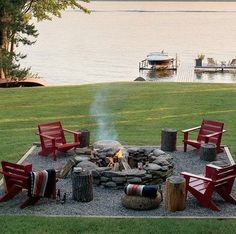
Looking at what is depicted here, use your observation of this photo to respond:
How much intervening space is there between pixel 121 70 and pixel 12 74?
29.5 metres

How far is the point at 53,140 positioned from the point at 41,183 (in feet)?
11.0

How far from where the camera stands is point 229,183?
33.3ft

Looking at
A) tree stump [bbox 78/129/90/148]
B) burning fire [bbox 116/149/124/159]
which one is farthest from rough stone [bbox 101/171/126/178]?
tree stump [bbox 78/129/90/148]

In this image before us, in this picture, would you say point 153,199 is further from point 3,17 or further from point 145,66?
point 145,66

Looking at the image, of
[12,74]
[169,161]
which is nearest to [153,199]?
[169,161]

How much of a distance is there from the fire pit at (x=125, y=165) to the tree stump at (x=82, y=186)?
906 millimetres

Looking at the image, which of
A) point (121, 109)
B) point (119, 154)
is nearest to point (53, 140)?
point (119, 154)

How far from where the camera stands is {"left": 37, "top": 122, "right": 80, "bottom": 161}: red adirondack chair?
13.3m

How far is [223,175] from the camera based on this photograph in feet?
32.7

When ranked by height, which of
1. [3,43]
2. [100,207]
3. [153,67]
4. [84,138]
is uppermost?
[3,43]

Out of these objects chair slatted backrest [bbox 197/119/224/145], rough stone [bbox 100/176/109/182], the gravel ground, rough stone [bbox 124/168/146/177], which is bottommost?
the gravel ground

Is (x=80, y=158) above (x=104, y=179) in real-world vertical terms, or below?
above

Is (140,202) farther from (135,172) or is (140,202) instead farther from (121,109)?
(121,109)

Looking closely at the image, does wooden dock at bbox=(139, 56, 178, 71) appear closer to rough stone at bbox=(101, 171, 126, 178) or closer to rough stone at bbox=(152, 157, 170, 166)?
rough stone at bbox=(152, 157, 170, 166)
